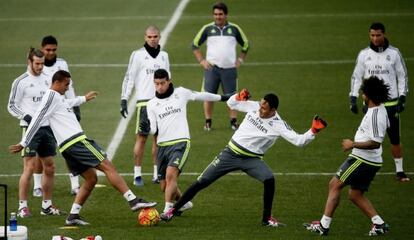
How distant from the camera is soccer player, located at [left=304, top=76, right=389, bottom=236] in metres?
16.6

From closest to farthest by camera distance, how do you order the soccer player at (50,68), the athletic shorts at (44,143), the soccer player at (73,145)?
1. the soccer player at (73,145)
2. the athletic shorts at (44,143)
3. the soccer player at (50,68)

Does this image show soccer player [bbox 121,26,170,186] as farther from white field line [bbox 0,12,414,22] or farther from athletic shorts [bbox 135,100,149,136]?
white field line [bbox 0,12,414,22]

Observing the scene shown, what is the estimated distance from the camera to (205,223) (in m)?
17.7

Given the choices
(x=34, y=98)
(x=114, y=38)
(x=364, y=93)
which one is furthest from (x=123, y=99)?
(x=114, y=38)

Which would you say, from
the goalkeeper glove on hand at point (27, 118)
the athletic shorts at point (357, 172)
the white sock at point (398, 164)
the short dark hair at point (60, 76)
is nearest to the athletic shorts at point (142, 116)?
the goalkeeper glove on hand at point (27, 118)

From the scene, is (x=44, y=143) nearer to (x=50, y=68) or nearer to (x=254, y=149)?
(x=50, y=68)

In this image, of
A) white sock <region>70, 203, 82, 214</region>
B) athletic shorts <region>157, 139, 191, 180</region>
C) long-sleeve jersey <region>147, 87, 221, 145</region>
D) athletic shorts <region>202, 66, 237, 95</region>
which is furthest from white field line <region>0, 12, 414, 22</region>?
white sock <region>70, 203, 82, 214</region>

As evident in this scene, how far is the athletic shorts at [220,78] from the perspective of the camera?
2536cm

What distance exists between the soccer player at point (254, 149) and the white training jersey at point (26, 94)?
2.92 meters

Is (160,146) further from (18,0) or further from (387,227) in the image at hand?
(18,0)

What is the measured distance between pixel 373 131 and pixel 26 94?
5761mm

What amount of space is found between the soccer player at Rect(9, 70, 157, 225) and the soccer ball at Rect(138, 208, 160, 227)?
0.11 m

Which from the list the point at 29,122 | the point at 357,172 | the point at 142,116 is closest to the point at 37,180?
the point at 29,122

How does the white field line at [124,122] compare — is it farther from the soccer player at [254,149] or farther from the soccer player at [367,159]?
the soccer player at [367,159]
